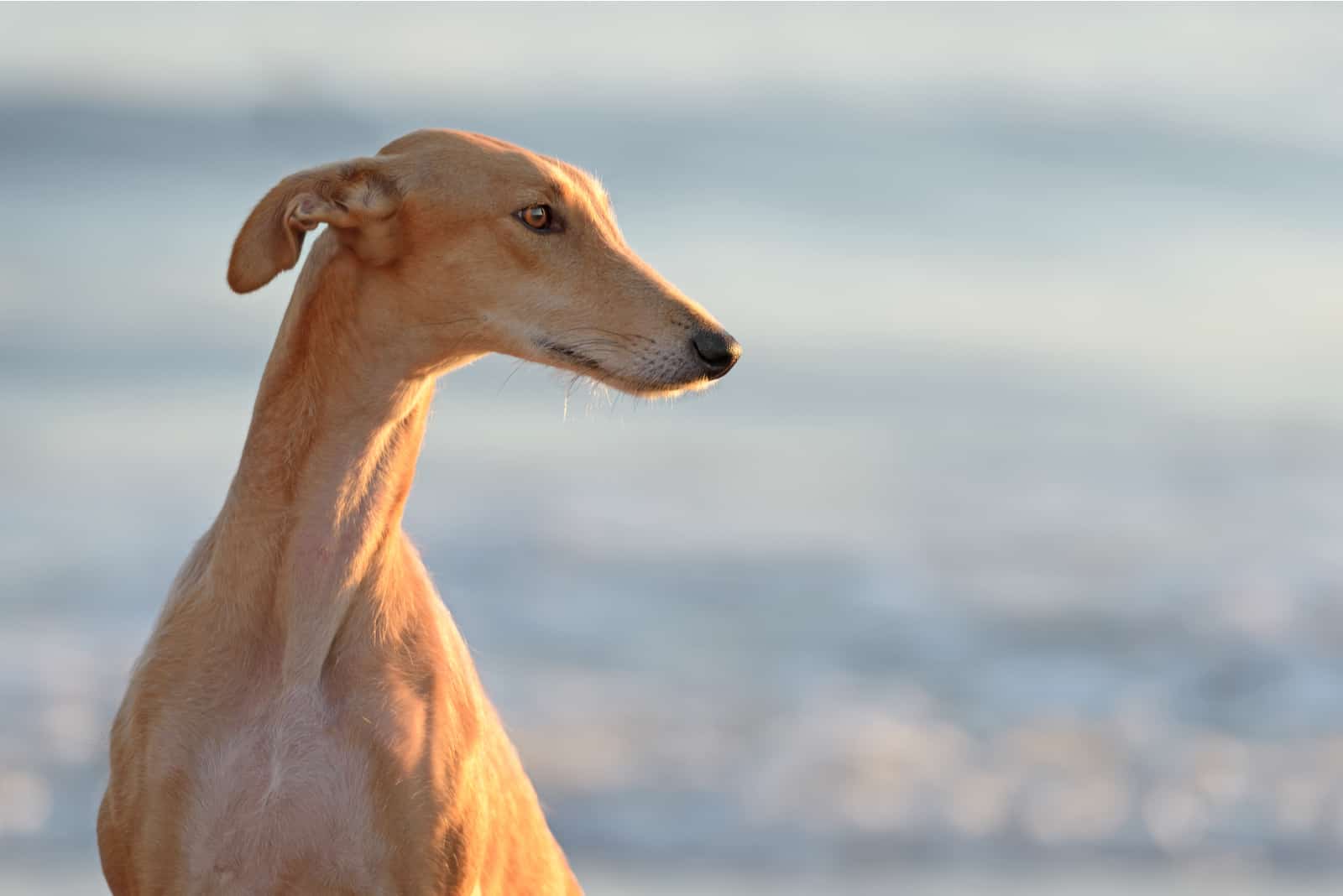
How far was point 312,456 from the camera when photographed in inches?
356

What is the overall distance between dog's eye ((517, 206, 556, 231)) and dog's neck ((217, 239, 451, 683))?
80 cm

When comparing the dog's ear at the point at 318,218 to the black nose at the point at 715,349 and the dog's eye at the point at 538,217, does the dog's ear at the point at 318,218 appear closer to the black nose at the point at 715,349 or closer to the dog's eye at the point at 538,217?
the dog's eye at the point at 538,217

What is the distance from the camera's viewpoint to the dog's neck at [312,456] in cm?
896

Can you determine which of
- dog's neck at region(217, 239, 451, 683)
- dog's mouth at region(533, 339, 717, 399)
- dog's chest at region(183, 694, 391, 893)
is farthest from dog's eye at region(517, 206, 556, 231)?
dog's chest at region(183, 694, 391, 893)

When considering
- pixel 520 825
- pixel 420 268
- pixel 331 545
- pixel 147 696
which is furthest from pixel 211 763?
pixel 420 268

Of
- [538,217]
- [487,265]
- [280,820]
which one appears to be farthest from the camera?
[538,217]

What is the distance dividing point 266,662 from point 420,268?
1923 millimetres

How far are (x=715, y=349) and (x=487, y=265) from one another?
110 cm

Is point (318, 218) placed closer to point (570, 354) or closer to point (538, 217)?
point (538, 217)

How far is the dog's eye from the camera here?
9039 mm

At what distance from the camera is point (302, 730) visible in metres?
8.94

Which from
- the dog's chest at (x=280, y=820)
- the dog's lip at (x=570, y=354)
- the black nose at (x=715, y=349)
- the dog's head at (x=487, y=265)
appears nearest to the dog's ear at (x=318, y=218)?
the dog's head at (x=487, y=265)

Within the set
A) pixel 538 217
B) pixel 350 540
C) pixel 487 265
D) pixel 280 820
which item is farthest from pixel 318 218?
pixel 280 820

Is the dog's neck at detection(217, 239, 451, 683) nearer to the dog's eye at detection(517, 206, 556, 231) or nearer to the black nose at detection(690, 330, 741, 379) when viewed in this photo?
the dog's eye at detection(517, 206, 556, 231)
